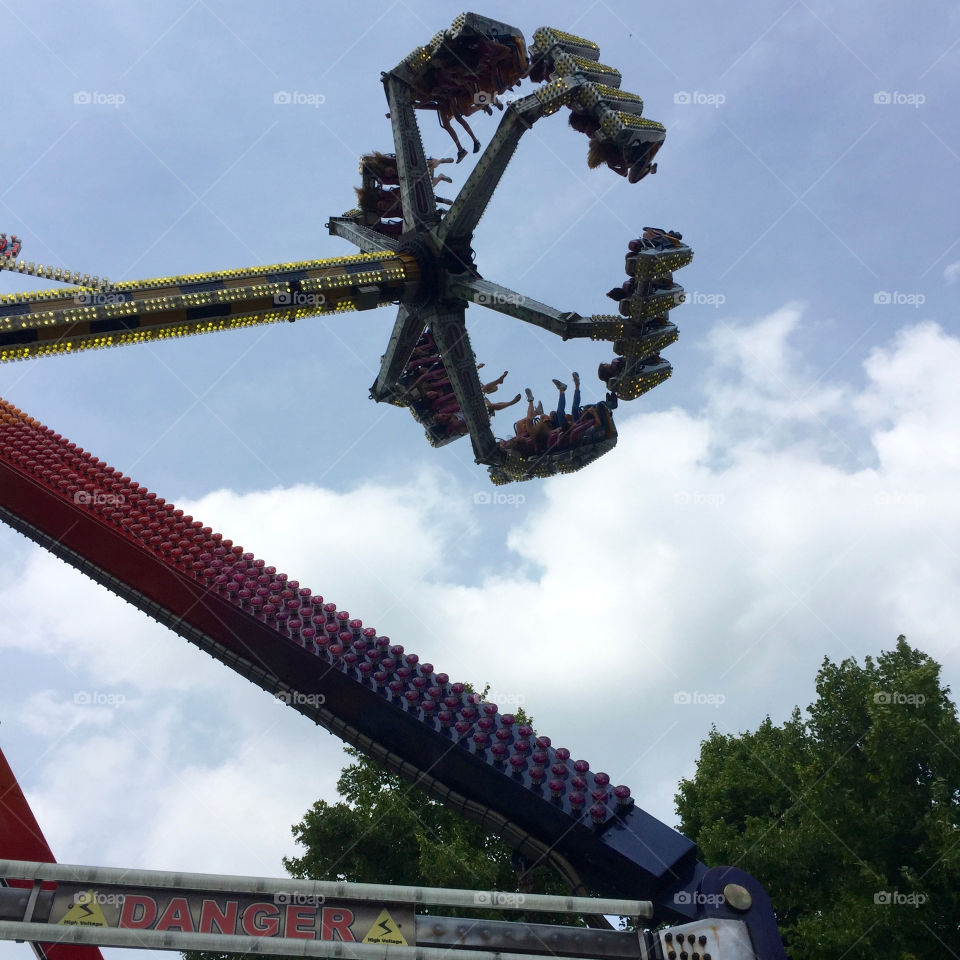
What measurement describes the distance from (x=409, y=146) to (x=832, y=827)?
15779 millimetres

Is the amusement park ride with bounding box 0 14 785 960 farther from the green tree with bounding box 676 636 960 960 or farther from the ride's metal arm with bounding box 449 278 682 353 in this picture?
the green tree with bounding box 676 636 960 960

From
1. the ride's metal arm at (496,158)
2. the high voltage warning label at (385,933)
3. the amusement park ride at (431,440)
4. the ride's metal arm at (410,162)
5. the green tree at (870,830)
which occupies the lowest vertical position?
the high voltage warning label at (385,933)

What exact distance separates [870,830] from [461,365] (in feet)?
39.2

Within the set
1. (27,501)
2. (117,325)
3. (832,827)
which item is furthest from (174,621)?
(832,827)

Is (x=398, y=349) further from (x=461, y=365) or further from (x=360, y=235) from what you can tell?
(x=360, y=235)

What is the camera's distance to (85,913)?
30.2 feet

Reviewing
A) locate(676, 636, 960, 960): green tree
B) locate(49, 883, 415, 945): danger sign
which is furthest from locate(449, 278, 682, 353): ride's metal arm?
locate(49, 883, 415, 945): danger sign

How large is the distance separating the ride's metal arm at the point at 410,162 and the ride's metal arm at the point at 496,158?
813 mm

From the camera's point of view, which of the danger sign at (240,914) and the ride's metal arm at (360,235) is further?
the ride's metal arm at (360,235)

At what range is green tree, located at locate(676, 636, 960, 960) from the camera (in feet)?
53.3

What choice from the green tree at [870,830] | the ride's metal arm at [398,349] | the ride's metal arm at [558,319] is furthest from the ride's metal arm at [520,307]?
the green tree at [870,830]

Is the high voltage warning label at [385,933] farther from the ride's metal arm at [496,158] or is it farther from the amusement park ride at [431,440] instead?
the ride's metal arm at [496,158]

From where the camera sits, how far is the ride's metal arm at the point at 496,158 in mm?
16875

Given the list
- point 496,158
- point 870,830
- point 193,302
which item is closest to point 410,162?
point 496,158
